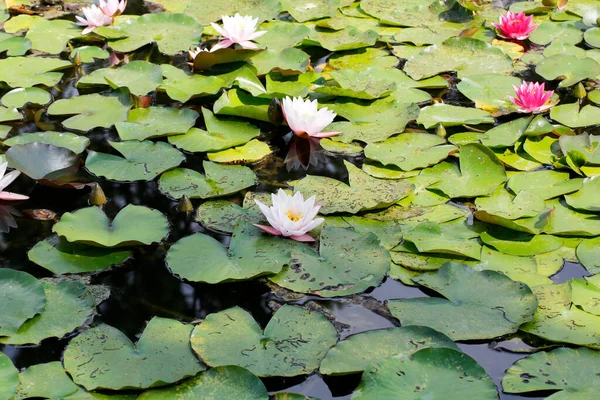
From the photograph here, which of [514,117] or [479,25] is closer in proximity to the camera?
[514,117]

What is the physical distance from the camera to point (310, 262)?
8.86 feet

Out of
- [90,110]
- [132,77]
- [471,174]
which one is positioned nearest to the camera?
[471,174]

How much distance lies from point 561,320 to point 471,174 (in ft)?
3.37

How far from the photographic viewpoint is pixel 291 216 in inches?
111

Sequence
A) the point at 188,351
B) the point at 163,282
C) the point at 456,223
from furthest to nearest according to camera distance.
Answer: the point at 456,223 < the point at 163,282 < the point at 188,351

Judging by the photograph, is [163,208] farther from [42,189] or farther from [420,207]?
[420,207]

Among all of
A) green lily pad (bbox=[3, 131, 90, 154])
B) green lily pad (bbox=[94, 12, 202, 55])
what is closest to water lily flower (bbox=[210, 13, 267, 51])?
green lily pad (bbox=[94, 12, 202, 55])

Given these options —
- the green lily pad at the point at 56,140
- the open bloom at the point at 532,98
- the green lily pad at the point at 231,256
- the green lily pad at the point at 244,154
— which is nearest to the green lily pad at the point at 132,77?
the green lily pad at the point at 56,140

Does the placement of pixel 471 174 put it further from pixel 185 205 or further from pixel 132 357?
pixel 132 357

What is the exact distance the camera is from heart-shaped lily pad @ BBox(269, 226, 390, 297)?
101 inches

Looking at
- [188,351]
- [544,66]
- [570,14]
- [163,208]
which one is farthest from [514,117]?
[188,351]

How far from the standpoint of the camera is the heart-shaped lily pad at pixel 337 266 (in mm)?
2564

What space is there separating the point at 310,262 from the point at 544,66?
8.06 feet

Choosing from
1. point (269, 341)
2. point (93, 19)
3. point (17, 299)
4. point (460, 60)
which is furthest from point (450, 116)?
point (93, 19)
